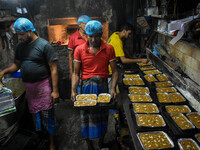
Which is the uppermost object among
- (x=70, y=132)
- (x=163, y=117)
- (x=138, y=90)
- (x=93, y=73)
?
(x=93, y=73)

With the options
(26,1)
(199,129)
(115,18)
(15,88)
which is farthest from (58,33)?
(199,129)

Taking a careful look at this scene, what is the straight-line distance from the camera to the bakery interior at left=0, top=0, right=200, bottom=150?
246 centimetres

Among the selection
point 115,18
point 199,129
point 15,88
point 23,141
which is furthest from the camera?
point 115,18

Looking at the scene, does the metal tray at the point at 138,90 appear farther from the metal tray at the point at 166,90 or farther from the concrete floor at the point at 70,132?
the concrete floor at the point at 70,132

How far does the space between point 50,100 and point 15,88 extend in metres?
0.99

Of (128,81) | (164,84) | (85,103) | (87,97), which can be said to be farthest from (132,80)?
(85,103)

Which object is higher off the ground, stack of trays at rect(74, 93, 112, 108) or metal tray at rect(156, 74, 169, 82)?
metal tray at rect(156, 74, 169, 82)

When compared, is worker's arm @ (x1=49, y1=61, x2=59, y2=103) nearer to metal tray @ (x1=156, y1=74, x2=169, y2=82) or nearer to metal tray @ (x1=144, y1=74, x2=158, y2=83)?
metal tray @ (x1=144, y1=74, x2=158, y2=83)

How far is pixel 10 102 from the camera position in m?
2.82

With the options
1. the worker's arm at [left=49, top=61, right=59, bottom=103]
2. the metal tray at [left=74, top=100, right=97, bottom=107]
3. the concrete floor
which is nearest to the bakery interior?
the concrete floor

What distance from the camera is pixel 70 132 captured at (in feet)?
15.1

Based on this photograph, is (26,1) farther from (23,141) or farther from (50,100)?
(23,141)

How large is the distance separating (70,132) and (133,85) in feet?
7.71

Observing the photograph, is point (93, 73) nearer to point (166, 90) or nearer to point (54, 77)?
point (54, 77)
